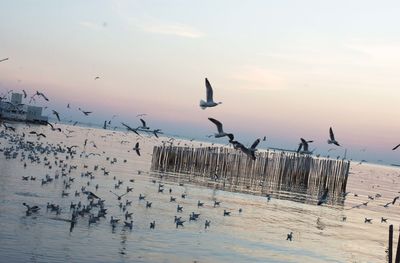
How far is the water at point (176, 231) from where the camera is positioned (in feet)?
67.5

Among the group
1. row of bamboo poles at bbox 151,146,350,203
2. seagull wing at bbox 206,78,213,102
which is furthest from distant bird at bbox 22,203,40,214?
row of bamboo poles at bbox 151,146,350,203

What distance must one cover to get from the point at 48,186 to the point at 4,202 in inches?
295

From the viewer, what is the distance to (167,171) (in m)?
58.8

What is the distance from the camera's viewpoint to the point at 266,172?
66.5 m

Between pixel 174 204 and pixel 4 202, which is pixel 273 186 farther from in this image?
pixel 4 202

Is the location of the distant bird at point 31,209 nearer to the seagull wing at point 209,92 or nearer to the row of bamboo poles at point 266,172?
the seagull wing at point 209,92

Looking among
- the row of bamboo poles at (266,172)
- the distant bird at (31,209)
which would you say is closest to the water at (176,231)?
the distant bird at (31,209)

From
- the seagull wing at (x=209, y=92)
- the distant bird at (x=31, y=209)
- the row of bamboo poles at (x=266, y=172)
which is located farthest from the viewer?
the row of bamboo poles at (x=266, y=172)

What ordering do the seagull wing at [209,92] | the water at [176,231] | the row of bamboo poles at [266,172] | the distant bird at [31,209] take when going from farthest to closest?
the row of bamboo poles at [266,172]
the distant bird at [31,209]
the water at [176,231]
the seagull wing at [209,92]

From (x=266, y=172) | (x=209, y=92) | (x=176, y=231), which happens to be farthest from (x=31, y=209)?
(x=266, y=172)

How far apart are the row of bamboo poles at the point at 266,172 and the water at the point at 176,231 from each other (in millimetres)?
12914

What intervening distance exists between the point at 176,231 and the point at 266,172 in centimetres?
4161

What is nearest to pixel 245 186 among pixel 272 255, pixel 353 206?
pixel 353 206

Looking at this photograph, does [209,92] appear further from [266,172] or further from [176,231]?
[266,172]
